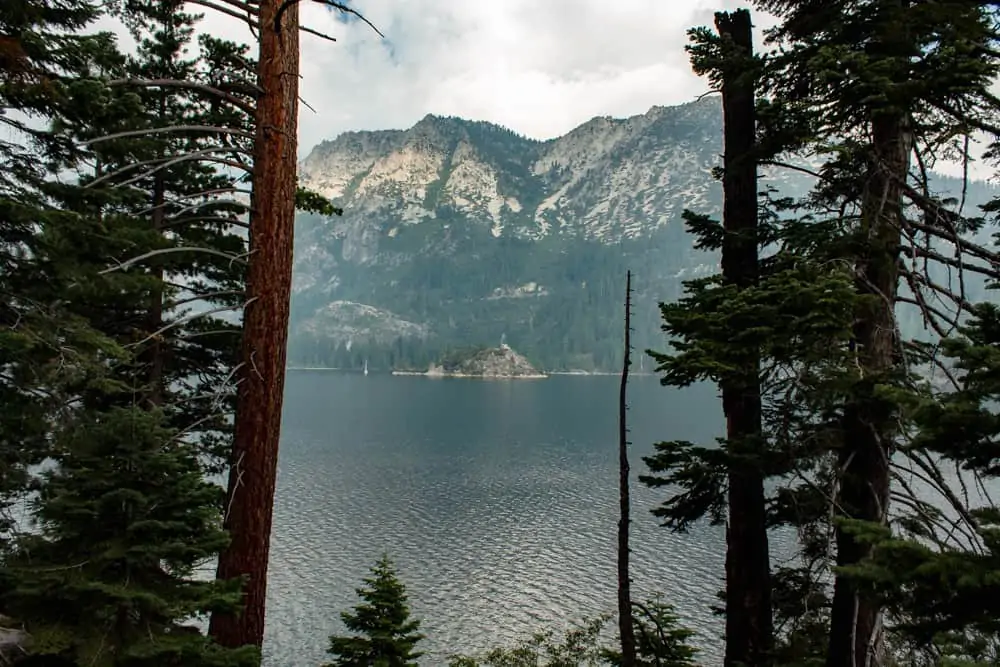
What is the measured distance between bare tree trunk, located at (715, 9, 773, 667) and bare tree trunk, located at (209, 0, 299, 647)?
5.04 m

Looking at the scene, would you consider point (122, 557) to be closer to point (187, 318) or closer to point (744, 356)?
point (187, 318)

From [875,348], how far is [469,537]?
44.0m

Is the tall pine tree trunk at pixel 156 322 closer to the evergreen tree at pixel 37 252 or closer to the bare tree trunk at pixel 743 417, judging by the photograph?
the evergreen tree at pixel 37 252

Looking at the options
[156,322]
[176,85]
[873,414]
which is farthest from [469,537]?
[176,85]

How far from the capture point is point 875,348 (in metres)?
5.97

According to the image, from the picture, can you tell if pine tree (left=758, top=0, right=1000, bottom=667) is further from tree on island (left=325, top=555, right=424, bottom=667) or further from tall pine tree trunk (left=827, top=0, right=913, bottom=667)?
tree on island (left=325, top=555, right=424, bottom=667)

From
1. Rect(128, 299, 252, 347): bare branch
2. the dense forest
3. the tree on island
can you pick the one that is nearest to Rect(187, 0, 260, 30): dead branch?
the dense forest

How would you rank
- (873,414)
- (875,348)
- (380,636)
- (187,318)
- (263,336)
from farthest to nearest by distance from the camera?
1. (380,636)
2. (875,348)
3. (873,414)
4. (263,336)
5. (187,318)

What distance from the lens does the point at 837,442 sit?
6.12 metres

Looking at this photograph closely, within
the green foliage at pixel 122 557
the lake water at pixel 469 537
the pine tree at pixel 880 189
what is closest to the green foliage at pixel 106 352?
the green foliage at pixel 122 557

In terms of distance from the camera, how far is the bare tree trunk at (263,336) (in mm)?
5211

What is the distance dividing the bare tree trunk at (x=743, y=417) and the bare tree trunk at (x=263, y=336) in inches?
199

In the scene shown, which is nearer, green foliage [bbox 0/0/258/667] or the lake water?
green foliage [bbox 0/0/258/667]

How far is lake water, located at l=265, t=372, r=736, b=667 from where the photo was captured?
31719 mm
